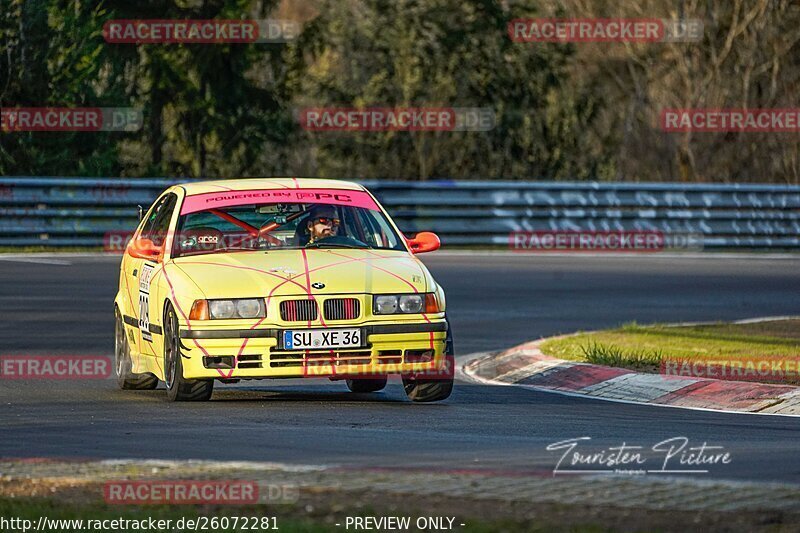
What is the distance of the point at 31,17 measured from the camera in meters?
29.8

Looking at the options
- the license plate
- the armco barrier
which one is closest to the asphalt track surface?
the license plate

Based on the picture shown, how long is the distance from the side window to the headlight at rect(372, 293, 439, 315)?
2.04m

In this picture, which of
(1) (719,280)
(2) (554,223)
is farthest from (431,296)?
(2) (554,223)

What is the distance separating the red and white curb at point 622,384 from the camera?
12.2 m

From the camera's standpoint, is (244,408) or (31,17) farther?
(31,17)

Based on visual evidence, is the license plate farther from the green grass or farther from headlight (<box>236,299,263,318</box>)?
the green grass

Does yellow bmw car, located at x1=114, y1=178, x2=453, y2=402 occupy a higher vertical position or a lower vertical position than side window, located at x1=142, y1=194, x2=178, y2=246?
lower

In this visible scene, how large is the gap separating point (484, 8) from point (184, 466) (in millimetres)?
29598

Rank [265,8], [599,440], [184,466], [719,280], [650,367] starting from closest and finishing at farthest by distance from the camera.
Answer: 1. [184,466]
2. [599,440]
3. [650,367]
4. [719,280]
5. [265,8]

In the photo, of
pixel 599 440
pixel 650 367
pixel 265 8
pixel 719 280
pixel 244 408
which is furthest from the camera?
pixel 265 8

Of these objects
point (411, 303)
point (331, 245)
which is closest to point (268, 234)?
point (331, 245)

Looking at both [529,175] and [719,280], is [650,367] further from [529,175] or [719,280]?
[529,175]

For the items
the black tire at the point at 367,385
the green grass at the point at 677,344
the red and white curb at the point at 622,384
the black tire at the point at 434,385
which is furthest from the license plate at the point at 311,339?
the green grass at the point at 677,344

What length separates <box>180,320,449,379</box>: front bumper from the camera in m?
11.4
